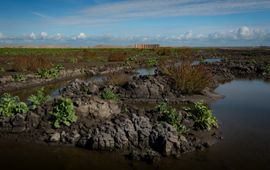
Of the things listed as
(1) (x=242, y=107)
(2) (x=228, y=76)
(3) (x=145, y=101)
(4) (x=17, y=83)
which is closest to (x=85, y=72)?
(4) (x=17, y=83)

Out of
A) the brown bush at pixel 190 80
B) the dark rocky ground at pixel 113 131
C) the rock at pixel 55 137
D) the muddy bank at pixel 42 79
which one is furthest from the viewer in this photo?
the muddy bank at pixel 42 79

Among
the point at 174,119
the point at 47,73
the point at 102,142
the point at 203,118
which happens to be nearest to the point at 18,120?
the point at 102,142

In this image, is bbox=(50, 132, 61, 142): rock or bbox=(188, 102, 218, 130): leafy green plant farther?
bbox=(188, 102, 218, 130): leafy green plant

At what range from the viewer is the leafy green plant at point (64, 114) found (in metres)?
13.6

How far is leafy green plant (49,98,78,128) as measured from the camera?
1361cm

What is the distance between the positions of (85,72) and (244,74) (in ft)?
54.6

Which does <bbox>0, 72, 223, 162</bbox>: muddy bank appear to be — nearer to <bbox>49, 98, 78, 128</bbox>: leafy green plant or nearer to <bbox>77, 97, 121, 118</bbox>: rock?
<bbox>77, 97, 121, 118</bbox>: rock

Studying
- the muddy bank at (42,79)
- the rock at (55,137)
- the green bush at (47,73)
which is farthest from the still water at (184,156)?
the green bush at (47,73)

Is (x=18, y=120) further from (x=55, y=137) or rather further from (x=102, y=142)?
(x=102, y=142)

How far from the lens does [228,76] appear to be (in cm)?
3450

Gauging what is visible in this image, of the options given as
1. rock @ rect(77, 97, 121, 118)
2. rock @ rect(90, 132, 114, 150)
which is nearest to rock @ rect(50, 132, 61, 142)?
rock @ rect(90, 132, 114, 150)

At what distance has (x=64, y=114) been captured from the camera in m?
13.8

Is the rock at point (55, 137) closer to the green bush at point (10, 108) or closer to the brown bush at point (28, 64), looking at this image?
the green bush at point (10, 108)

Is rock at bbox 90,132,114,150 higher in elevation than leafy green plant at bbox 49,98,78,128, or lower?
lower
